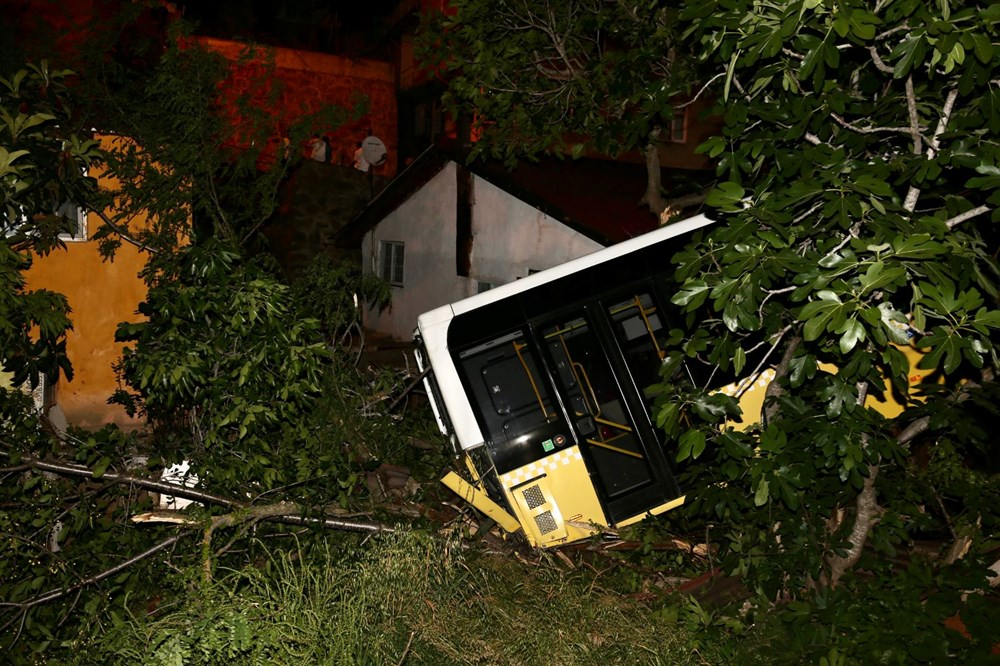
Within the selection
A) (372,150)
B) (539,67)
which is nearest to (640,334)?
(539,67)

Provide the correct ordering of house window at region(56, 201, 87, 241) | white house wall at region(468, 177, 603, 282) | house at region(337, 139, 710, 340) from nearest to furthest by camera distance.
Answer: house window at region(56, 201, 87, 241) < house at region(337, 139, 710, 340) < white house wall at region(468, 177, 603, 282)

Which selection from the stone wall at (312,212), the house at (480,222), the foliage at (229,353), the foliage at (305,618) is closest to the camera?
the foliage at (305,618)

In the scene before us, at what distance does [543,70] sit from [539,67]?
111mm

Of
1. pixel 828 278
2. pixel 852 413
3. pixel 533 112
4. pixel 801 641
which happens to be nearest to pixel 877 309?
pixel 828 278

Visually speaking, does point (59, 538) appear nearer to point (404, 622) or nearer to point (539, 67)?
point (404, 622)

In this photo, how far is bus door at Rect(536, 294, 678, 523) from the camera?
287 inches

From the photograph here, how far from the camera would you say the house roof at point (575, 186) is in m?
11.6

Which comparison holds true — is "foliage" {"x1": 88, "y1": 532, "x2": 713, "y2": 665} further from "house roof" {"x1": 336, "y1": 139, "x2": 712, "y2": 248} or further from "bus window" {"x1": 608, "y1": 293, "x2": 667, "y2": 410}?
"house roof" {"x1": 336, "y1": 139, "x2": 712, "y2": 248}

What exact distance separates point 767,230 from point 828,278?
1.81ft

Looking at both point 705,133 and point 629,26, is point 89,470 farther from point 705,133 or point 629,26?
point 705,133

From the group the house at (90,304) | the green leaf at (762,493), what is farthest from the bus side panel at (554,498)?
the house at (90,304)

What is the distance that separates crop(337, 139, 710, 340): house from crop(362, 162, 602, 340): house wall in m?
0.02

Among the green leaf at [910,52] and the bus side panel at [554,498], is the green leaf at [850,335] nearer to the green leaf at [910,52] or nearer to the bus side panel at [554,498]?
the green leaf at [910,52]

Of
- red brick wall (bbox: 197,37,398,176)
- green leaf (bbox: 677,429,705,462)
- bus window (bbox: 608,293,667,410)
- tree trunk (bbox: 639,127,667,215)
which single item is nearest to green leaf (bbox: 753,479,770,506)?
green leaf (bbox: 677,429,705,462)
